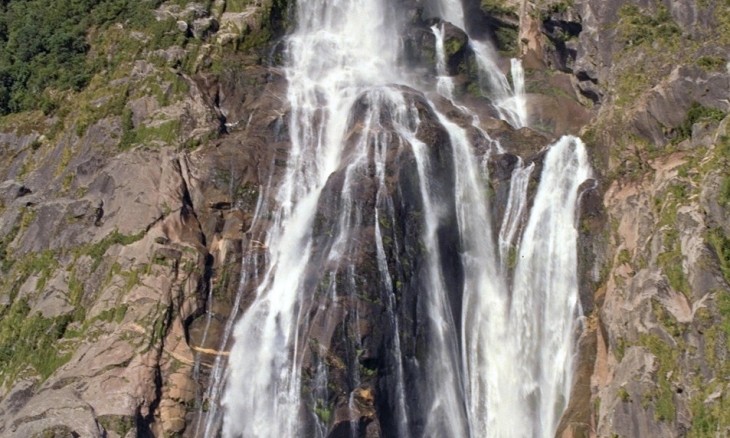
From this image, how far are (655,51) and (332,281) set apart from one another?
1999cm

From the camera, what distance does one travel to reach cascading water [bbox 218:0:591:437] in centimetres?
3369

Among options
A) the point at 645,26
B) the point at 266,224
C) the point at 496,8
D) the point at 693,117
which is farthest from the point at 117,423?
the point at 496,8

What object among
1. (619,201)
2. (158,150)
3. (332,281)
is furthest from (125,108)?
(619,201)

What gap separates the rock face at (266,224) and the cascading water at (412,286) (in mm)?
286

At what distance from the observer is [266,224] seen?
129 ft

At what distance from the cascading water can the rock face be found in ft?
0.94

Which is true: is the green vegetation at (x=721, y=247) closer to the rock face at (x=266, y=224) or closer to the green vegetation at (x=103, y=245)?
the rock face at (x=266, y=224)

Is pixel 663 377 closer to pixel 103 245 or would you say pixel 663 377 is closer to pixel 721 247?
pixel 721 247

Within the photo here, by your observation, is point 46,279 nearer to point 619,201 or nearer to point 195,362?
point 195,362

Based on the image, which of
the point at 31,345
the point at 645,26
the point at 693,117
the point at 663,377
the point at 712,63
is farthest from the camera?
the point at 645,26

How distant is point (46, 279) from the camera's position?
38344 mm

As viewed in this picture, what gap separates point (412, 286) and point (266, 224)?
27.6 ft

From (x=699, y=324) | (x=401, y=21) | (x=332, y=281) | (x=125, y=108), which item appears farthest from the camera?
(x=401, y=21)

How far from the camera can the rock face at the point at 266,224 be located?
29641 millimetres
